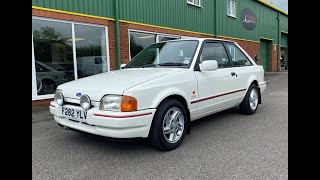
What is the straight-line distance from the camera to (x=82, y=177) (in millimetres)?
2912

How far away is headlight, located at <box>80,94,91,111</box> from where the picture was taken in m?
3.31

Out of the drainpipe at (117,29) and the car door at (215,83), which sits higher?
the drainpipe at (117,29)

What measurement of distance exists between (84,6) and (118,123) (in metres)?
5.81

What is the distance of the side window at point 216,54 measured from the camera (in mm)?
4508

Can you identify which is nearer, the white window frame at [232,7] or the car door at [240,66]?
the car door at [240,66]

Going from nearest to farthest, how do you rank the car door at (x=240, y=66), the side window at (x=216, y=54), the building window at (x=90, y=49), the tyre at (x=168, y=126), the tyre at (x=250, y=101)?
the tyre at (x=168, y=126) < the side window at (x=216, y=54) < the car door at (x=240, y=66) < the tyre at (x=250, y=101) < the building window at (x=90, y=49)

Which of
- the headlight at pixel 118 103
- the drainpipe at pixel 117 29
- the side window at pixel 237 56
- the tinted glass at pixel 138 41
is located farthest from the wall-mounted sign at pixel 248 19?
the headlight at pixel 118 103

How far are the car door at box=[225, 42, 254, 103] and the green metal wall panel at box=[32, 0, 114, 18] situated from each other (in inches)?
181

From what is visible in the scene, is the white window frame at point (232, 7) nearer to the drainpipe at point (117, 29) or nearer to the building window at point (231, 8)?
the building window at point (231, 8)

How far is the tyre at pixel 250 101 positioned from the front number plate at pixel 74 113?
355 centimetres

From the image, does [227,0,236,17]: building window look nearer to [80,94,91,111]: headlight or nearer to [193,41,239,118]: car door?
[193,41,239,118]: car door

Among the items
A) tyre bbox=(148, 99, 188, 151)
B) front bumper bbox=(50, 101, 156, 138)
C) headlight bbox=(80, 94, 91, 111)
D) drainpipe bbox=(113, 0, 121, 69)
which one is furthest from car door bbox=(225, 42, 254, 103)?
drainpipe bbox=(113, 0, 121, 69)
